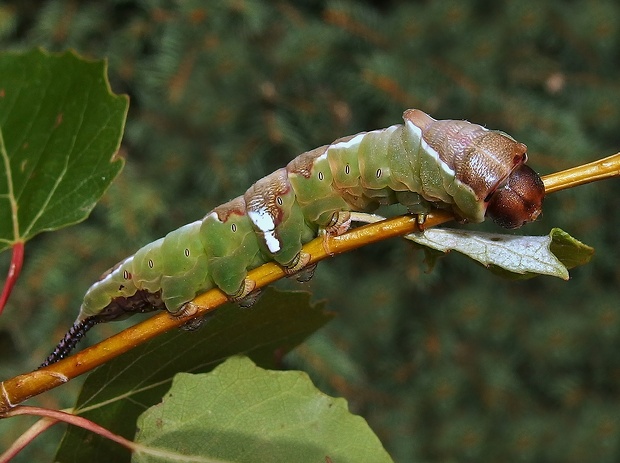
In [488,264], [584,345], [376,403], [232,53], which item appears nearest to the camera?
[488,264]

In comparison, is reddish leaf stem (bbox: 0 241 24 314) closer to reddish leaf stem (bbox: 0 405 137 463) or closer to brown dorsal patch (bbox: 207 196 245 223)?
reddish leaf stem (bbox: 0 405 137 463)

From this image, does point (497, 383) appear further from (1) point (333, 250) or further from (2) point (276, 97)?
(1) point (333, 250)

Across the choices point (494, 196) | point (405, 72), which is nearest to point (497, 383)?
point (405, 72)

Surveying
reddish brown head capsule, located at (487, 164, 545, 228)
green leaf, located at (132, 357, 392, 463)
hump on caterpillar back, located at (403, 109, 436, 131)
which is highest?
hump on caterpillar back, located at (403, 109, 436, 131)

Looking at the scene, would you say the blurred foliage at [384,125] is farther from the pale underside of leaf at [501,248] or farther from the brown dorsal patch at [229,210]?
the pale underside of leaf at [501,248]

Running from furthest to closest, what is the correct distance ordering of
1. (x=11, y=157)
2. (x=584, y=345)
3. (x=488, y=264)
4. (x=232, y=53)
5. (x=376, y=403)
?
(x=584, y=345) < (x=376, y=403) < (x=232, y=53) < (x=11, y=157) < (x=488, y=264)

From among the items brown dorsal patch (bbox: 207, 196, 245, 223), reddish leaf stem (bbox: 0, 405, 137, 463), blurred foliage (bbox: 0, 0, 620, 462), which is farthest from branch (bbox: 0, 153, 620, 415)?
blurred foliage (bbox: 0, 0, 620, 462)

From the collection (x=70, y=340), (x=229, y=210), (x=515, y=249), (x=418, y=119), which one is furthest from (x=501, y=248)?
(x=70, y=340)

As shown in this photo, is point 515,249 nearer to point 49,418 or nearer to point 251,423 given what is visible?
point 251,423
